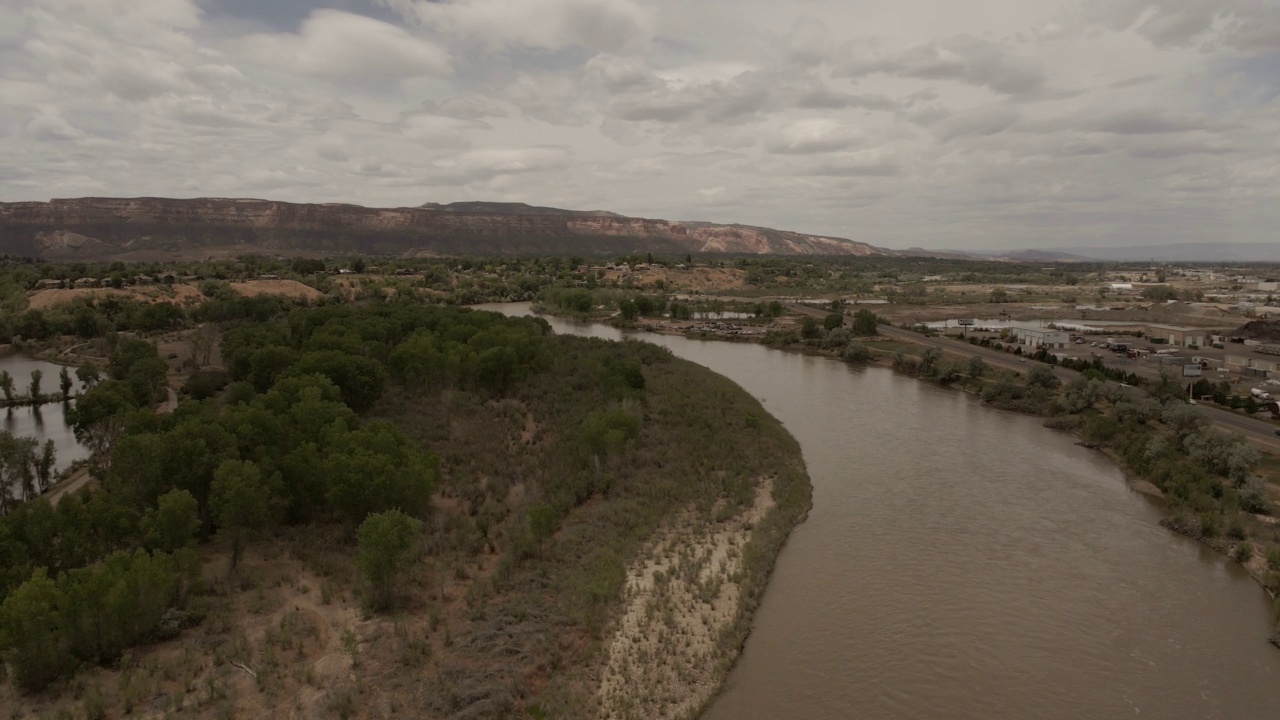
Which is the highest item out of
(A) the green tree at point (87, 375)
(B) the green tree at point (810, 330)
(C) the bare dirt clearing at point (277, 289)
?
(C) the bare dirt clearing at point (277, 289)

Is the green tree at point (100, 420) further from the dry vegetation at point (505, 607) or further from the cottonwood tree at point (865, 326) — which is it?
the cottonwood tree at point (865, 326)

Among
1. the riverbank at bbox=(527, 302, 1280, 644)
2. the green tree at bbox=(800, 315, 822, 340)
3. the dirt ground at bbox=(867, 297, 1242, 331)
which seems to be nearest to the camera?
the riverbank at bbox=(527, 302, 1280, 644)

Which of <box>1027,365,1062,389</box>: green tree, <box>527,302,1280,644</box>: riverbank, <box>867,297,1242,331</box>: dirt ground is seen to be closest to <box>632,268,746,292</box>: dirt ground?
<box>867,297,1242,331</box>: dirt ground

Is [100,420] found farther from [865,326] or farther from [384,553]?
[865,326]

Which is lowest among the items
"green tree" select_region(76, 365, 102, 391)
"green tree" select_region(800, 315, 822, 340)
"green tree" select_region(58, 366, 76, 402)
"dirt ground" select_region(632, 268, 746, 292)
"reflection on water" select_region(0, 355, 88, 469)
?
"reflection on water" select_region(0, 355, 88, 469)

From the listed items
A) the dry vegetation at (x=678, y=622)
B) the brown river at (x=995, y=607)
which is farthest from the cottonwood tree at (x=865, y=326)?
the dry vegetation at (x=678, y=622)

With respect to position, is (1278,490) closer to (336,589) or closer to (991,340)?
(336,589)

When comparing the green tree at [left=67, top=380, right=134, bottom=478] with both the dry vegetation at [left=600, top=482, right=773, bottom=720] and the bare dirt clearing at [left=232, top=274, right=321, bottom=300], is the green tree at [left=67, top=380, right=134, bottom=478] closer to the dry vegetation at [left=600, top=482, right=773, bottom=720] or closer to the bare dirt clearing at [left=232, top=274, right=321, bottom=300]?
the dry vegetation at [left=600, top=482, right=773, bottom=720]
